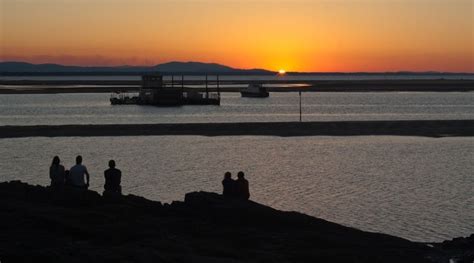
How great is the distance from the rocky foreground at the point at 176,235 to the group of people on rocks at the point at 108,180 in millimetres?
742

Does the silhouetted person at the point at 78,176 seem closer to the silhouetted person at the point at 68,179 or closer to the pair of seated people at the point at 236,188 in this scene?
the silhouetted person at the point at 68,179

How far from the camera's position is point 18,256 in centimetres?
1583

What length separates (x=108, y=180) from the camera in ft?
76.8

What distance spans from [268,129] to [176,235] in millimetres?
49845

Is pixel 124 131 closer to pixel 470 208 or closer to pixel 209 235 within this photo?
pixel 470 208

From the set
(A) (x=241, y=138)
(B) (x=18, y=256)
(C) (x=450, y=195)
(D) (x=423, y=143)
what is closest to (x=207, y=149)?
(A) (x=241, y=138)

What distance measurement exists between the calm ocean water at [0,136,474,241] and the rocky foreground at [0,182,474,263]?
5.91 meters

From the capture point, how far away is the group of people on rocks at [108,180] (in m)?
22.7

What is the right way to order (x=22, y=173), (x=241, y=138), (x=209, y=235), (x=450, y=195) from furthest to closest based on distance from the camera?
(x=241, y=138)
(x=22, y=173)
(x=450, y=195)
(x=209, y=235)

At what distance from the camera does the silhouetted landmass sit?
214 ft

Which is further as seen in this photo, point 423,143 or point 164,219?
point 423,143

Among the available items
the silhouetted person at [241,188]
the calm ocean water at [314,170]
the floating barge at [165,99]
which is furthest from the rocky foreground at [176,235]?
the floating barge at [165,99]

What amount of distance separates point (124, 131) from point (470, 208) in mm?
39438

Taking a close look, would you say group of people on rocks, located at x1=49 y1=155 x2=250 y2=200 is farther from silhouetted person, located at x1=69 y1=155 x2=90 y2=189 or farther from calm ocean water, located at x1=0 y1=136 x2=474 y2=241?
calm ocean water, located at x1=0 y1=136 x2=474 y2=241
